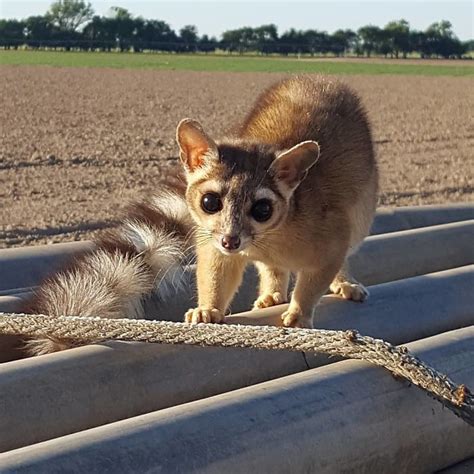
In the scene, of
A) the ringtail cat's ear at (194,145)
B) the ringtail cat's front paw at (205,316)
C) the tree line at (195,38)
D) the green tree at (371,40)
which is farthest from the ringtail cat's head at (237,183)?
the green tree at (371,40)

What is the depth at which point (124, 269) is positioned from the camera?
175 inches

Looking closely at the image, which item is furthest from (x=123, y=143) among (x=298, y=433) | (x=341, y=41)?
(x=341, y=41)

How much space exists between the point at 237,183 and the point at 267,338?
824 mm

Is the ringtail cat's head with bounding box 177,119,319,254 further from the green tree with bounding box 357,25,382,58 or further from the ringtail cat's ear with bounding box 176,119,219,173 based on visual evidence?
the green tree with bounding box 357,25,382,58

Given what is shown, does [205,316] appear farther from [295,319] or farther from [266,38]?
[266,38]

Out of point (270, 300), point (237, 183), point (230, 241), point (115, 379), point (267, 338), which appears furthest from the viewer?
point (270, 300)

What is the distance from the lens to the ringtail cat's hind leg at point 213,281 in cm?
432

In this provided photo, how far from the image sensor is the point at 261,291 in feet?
16.7

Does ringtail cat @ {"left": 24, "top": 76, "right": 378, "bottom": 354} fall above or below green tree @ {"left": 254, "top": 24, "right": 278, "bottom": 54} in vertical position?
above

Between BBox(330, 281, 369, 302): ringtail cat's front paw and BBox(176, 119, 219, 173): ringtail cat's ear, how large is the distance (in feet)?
3.37

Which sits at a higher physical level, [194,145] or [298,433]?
[194,145]

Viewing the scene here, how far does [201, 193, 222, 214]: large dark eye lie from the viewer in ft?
13.3

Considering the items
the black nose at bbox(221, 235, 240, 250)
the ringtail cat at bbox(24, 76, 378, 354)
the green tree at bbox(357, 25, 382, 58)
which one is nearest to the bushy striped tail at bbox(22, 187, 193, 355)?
the ringtail cat at bbox(24, 76, 378, 354)

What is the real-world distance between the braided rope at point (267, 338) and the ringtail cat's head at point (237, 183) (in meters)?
0.51
